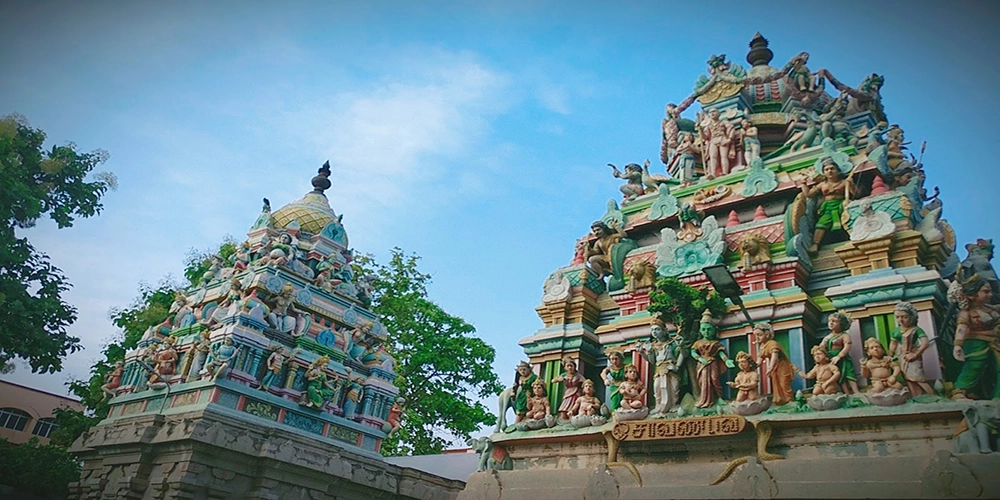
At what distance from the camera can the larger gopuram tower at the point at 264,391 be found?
15.4 m

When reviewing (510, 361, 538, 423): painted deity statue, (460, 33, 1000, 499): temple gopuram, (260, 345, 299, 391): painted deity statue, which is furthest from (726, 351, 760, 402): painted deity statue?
(260, 345, 299, 391): painted deity statue

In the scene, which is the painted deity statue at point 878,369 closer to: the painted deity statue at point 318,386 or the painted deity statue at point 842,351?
the painted deity statue at point 842,351

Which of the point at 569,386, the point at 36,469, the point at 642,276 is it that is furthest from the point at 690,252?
the point at 36,469

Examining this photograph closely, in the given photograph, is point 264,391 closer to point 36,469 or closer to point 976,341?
point 36,469

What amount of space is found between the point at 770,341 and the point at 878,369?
1366 millimetres

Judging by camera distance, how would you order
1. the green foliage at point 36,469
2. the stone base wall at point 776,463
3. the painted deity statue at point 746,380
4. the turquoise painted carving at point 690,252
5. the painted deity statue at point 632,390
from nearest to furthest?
1. the stone base wall at point 776,463
2. the painted deity statue at point 746,380
3. the painted deity statue at point 632,390
4. the turquoise painted carving at point 690,252
5. the green foliage at point 36,469

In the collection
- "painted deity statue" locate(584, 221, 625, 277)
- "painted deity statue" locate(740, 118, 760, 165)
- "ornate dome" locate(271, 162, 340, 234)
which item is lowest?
"painted deity statue" locate(584, 221, 625, 277)

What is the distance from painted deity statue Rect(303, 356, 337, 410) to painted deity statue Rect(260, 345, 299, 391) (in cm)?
76

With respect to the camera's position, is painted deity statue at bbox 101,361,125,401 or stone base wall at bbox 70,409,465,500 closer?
stone base wall at bbox 70,409,465,500

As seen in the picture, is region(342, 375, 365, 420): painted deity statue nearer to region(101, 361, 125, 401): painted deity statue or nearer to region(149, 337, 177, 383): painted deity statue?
region(149, 337, 177, 383): painted deity statue

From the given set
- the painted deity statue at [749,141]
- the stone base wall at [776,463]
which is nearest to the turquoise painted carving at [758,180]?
the painted deity statue at [749,141]

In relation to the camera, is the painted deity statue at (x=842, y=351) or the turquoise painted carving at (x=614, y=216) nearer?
the painted deity statue at (x=842, y=351)

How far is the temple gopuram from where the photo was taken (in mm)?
8062

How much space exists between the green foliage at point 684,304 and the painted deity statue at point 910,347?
97.2 inches
